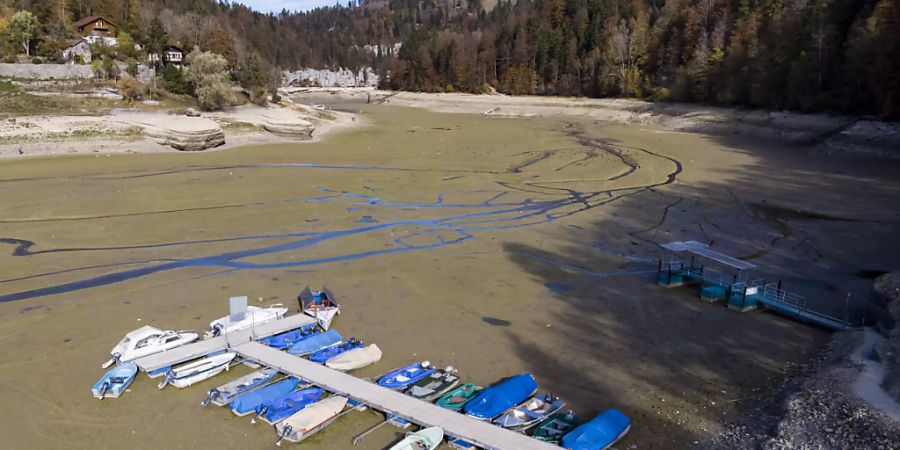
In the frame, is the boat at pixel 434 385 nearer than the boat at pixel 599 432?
No

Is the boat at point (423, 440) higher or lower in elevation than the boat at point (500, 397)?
lower

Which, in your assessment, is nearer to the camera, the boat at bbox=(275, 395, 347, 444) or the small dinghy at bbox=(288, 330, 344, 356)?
the boat at bbox=(275, 395, 347, 444)

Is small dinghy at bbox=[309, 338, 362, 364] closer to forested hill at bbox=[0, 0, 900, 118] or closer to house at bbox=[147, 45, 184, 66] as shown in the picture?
forested hill at bbox=[0, 0, 900, 118]

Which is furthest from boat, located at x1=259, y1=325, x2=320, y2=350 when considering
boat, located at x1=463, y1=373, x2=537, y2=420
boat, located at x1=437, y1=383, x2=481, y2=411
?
boat, located at x1=463, y1=373, x2=537, y2=420

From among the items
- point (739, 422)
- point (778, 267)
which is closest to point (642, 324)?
point (739, 422)

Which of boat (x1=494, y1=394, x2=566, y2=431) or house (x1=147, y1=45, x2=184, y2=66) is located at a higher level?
house (x1=147, y1=45, x2=184, y2=66)

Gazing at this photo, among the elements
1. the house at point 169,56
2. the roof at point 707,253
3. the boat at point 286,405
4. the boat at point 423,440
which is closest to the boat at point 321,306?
the boat at point 286,405

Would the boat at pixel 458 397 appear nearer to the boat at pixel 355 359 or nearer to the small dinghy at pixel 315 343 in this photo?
the boat at pixel 355 359
